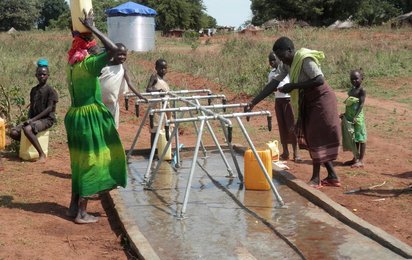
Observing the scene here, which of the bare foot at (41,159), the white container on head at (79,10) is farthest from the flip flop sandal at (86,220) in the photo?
the bare foot at (41,159)

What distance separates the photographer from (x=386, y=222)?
5371 mm

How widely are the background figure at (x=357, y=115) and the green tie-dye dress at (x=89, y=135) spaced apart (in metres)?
3.62

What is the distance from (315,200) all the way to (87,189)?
2.20 metres

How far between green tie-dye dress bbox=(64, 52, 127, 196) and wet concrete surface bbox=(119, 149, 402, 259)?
0.51 m

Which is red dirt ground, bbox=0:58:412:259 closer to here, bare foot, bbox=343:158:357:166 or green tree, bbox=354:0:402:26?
bare foot, bbox=343:158:357:166

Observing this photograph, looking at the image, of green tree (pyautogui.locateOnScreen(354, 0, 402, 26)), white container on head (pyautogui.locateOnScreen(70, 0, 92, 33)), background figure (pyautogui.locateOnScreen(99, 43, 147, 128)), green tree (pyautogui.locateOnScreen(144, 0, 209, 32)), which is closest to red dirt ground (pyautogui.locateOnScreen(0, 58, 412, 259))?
background figure (pyautogui.locateOnScreen(99, 43, 147, 128))

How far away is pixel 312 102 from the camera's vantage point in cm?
650

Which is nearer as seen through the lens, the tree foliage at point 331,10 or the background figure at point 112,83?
the background figure at point 112,83

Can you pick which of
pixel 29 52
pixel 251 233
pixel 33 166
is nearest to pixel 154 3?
pixel 29 52

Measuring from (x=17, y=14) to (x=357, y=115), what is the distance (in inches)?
2166

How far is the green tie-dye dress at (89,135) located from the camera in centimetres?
527

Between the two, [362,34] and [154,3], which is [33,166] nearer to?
[362,34]

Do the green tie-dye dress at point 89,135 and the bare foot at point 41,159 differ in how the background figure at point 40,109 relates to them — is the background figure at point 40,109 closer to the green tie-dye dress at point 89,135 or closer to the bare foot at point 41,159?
the bare foot at point 41,159

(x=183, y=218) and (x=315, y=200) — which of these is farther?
(x=315, y=200)
